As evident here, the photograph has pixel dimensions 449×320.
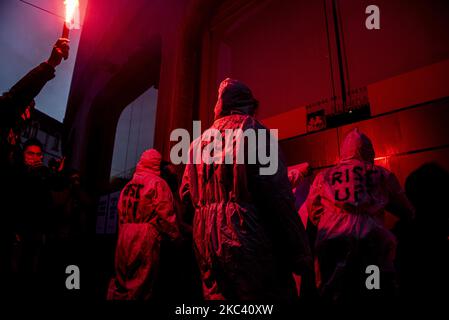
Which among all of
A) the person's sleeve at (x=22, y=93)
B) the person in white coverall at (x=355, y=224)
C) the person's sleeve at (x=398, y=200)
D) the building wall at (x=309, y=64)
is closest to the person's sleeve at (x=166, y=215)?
the person in white coverall at (x=355, y=224)

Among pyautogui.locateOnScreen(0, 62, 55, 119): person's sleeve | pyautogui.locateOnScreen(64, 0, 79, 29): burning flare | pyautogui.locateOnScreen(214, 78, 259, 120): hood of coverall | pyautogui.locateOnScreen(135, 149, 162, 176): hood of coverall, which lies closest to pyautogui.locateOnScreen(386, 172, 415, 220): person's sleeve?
pyautogui.locateOnScreen(214, 78, 259, 120): hood of coverall

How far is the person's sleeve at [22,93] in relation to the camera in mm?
1540

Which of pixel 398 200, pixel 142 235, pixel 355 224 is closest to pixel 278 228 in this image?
pixel 355 224

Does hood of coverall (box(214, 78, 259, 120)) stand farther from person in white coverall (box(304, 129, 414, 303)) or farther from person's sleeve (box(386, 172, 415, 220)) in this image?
person's sleeve (box(386, 172, 415, 220))

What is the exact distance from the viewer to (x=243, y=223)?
4.94 ft

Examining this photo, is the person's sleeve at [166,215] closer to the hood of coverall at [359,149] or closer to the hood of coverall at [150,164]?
the hood of coverall at [150,164]

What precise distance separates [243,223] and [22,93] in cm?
151

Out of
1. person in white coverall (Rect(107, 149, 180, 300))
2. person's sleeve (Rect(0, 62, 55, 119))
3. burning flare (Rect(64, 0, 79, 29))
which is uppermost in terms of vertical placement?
burning flare (Rect(64, 0, 79, 29))

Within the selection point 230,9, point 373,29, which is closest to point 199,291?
point 373,29

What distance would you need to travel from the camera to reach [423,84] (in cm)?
281

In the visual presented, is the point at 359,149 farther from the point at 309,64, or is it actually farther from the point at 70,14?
the point at 70,14

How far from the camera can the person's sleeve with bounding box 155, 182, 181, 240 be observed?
3.01 m

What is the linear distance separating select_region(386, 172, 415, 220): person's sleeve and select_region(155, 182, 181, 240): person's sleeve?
213 cm
